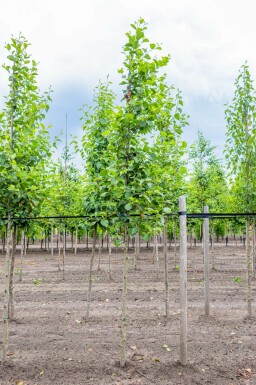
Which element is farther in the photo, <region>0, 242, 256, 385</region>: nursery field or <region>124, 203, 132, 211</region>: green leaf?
<region>0, 242, 256, 385</region>: nursery field

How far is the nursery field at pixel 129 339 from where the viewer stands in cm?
508

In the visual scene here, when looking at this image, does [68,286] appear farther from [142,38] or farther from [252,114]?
[142,38]

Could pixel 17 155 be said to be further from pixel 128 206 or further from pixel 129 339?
pixel 129 339

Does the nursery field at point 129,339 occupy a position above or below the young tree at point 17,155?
below

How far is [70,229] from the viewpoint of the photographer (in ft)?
92.9

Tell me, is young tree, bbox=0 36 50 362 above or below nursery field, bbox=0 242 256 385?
above

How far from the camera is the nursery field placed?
Answer: 508 cm

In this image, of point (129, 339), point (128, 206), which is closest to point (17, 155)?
point (128, 206)

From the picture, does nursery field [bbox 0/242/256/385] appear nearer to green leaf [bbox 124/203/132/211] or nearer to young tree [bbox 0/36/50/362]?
young tree [bbox 0/36/50/362]

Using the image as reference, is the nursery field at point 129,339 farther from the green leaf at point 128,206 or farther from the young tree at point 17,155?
the green leaf at point 128,206

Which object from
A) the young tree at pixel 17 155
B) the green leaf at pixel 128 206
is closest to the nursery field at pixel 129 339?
the young tree at pixel 17 155

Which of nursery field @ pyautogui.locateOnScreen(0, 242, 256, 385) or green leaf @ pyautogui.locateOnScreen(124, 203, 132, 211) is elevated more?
green leaf @ pyautogui.locateOnScreen(124, 203, 132, 211)

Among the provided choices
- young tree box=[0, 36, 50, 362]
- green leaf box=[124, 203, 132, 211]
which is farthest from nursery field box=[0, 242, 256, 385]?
green leaf box=[124, 203, 132, 211]

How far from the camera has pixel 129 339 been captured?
6668 millimetres
